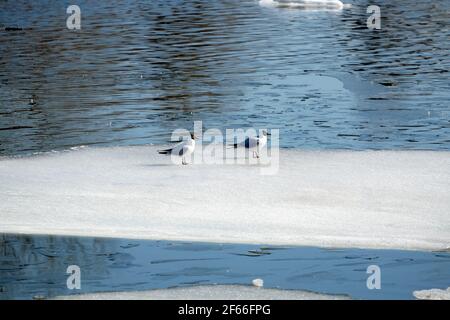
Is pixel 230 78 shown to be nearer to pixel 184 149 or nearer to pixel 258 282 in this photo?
pixel 184 149

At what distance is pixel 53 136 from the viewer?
48.2 feet

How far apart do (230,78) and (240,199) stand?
33.9 feet

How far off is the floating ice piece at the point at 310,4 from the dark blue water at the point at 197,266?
28.8 meters

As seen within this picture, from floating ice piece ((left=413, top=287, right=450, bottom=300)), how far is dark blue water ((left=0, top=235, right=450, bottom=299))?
73 millimetres

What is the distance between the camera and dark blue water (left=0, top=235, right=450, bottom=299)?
7766 millimetres

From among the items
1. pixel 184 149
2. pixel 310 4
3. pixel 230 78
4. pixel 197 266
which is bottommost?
pixel 197 266

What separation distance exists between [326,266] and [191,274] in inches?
43.1

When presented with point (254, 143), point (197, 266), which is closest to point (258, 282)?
point (197, 266)

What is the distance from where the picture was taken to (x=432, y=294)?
7.46 metres

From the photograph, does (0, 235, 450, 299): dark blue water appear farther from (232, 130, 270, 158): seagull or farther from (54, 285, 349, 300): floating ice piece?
(232, 130, 270, 158): seagull

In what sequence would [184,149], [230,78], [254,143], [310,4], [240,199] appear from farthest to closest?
1. [310,4]
2. [230,78]
3. [254,143]
4. [184,149]
5. [240,199]

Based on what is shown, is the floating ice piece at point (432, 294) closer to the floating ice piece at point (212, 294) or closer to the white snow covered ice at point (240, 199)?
the floating ice piece at point (212, 294)

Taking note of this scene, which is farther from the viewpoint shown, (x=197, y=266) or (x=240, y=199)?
(x=240, y=199)
